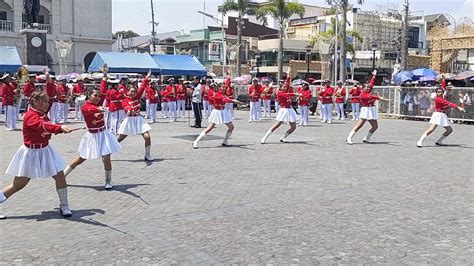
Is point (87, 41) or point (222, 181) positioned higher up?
point (87, 41)

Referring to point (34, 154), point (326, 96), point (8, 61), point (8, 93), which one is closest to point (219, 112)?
point (34, 154)

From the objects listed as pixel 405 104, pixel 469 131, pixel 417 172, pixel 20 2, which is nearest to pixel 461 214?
pixel 417 172

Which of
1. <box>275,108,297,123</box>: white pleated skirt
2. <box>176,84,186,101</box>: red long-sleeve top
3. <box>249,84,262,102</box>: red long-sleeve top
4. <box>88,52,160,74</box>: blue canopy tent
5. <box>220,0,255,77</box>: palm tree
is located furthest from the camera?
<box>220,0,255,77</box>: palm tree

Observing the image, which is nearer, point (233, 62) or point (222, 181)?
point (222, 181)

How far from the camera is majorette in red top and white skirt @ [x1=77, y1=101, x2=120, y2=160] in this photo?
9039mm

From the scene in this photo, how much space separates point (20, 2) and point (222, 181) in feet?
165

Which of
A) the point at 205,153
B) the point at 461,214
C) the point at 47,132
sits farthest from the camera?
the point at 205,153

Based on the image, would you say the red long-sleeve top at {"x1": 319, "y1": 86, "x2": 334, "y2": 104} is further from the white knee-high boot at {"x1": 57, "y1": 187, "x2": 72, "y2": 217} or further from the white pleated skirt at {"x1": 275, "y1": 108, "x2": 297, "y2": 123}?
the white knee-high boot at {"x1": 57, "y1": 187, "x2": 72, "y2": 217}

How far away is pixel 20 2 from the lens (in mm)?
53469

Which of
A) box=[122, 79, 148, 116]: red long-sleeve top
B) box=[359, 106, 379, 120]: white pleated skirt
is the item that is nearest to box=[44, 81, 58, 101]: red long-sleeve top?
box=[122, 79, 148, 116]: red long-sleeve top

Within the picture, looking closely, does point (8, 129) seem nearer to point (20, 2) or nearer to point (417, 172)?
point (417, 172)

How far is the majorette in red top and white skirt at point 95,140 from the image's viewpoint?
9.04 meters

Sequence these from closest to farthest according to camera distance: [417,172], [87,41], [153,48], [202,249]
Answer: [202,249] → [417,172] → [87,41] → [153,48]

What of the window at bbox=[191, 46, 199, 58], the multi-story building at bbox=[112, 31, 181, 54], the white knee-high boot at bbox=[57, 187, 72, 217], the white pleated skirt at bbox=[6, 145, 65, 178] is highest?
the multi-story building at bbox=[112, 31, 181, 54]
